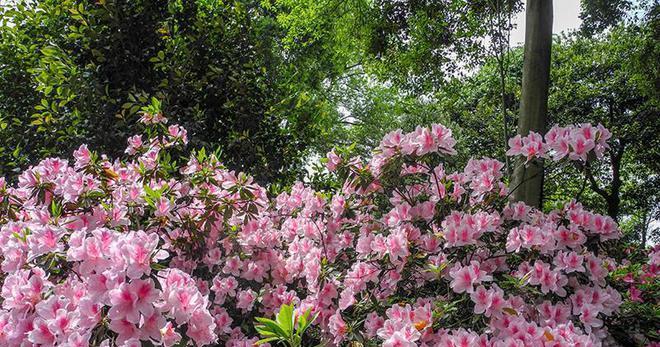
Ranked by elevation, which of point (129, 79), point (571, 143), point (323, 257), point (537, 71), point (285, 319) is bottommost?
point (285, 319)

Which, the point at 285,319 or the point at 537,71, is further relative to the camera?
the point at 537,71

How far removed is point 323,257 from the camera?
291 cm

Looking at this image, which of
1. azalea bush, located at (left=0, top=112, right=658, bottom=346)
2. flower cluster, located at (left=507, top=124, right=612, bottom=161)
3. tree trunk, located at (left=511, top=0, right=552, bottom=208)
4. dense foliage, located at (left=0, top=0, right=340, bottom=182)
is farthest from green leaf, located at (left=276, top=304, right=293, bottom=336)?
tree trunk, located at (left=511, top=0, right=552, bottom=208)

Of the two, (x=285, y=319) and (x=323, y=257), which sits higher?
(x=323, y=257)

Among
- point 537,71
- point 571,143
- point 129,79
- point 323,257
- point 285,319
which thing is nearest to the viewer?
point 285,319

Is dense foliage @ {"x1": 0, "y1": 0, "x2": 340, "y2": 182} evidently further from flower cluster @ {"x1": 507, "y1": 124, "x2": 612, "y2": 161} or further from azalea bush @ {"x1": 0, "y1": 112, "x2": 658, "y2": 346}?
flower cluster @ {"x1": 507, "y1": 124, "x2": 612, "y2": 161}

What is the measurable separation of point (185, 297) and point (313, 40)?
10325 mm

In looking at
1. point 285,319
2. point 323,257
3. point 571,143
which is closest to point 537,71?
point 571,143

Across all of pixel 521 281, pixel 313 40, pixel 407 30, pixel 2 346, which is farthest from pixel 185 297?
pixel 313 40

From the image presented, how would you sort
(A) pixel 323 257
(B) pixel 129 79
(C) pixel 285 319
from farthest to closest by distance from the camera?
(B) pixel 129 79 < (A) pixel 323 257 < (C) pixel 285 319

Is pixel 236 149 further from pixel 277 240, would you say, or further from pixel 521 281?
pixel 521 281

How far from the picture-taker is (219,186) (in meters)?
2.96

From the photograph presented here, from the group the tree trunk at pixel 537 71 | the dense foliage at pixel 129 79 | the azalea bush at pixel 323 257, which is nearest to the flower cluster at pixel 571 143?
the azalea bush at pixel 323 257

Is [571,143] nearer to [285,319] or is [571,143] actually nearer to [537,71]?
[285,319]
